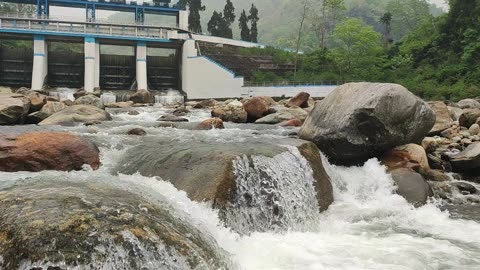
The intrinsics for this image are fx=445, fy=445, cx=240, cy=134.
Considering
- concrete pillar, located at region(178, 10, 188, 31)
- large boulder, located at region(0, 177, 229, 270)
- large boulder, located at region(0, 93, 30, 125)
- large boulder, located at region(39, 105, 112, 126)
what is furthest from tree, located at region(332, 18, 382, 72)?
large boulder, located at region(0, 177, 229, 270)

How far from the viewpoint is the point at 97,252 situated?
3750mm

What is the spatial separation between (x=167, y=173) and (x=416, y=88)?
95.7 feet

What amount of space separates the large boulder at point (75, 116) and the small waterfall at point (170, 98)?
1423 centimetres

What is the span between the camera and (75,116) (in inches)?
574

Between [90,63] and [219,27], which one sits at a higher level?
[219,27]

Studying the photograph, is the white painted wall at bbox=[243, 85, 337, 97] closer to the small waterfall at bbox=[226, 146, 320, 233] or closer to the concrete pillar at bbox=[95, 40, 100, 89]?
the concrete pillar at bbox=[95, 40, 100, 89]

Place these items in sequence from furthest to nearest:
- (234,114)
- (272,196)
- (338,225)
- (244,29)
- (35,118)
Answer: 1. (244,29)
2. (234,114)
3. (35,118)
4. (338,225)
5. (272,196)

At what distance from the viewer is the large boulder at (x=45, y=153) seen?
781 cm

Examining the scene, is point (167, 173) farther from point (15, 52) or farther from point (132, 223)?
point (15, 52)

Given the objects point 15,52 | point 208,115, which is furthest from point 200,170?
point 15,52

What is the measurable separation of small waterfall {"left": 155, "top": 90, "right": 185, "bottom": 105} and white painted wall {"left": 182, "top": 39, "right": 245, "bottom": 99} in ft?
2.78

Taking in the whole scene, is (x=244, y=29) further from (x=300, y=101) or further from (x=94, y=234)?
(x=94, y=234)

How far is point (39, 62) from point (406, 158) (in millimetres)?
28708

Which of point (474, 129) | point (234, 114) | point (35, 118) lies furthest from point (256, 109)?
point (35, 118)
